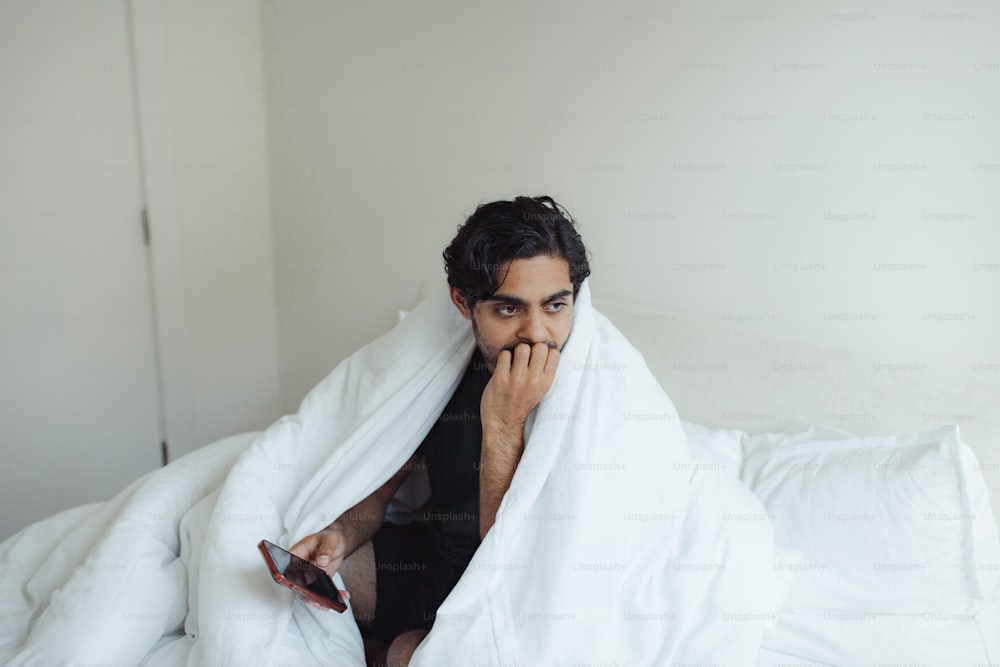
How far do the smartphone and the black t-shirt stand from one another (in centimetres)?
32

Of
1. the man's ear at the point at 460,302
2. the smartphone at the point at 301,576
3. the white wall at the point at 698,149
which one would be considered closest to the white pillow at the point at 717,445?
the white wall at the point at 698,149

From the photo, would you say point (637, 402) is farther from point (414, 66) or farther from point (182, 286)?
point (182, 286)

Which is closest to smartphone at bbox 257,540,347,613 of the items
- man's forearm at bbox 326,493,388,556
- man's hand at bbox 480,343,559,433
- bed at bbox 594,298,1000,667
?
man's forearm at bbox 326,493,388,556

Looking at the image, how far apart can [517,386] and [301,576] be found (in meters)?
0.51

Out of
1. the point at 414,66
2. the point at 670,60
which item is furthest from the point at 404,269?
the point at 670,60

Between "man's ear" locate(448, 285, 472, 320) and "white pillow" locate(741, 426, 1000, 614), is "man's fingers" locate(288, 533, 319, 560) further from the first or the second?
"white pillow" locate(741, 426, 1000, 614)

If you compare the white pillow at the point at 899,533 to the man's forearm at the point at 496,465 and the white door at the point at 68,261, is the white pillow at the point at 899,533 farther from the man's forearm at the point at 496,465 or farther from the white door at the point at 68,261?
the white door at the point at 68,261

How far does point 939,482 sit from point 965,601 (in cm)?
22

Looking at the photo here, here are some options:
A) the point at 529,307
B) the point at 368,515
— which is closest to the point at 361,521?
the point at 368,515

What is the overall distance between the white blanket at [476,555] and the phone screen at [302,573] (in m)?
0.09

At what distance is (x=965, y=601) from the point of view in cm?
141

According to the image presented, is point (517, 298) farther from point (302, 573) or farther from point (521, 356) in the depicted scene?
point (302, 573)

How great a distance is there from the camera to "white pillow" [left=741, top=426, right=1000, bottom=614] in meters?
1.41

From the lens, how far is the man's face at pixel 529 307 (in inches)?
58.5
